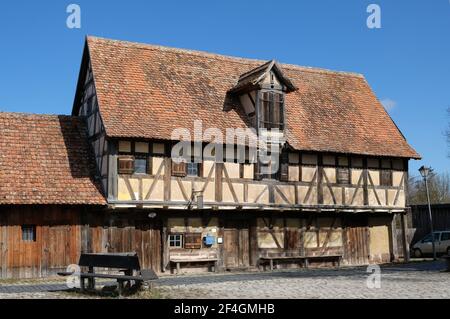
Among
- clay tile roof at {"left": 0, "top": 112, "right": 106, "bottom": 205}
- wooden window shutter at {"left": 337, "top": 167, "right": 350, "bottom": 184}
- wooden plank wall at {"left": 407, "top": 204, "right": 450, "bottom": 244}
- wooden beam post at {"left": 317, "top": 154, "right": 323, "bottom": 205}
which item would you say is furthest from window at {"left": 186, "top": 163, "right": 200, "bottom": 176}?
wooden plank wall at {"left": 407, "top": 204, "right": 450, "bottom": 244}

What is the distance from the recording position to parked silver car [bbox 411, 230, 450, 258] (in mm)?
30828

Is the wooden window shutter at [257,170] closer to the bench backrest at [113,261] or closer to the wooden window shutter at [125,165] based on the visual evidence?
the wooden window shutter at [125,165]

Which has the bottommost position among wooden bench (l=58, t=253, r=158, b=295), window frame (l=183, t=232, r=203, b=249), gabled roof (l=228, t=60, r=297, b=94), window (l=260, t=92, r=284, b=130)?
wooden bench (l=58, t=253, r=158, b=295)

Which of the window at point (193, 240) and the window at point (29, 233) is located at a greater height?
the window at point (29, 233)

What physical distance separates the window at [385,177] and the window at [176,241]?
9.67m

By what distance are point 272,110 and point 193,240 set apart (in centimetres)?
618

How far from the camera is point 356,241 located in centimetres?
2612

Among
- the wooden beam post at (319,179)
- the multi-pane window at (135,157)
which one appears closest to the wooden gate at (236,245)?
the wooden beam post at (319,179)

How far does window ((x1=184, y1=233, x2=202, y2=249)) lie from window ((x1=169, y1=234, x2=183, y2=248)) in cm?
19

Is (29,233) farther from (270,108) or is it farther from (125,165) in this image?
(270,108)

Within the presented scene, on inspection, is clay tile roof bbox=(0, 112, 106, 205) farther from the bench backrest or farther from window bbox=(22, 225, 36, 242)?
the bench backrest

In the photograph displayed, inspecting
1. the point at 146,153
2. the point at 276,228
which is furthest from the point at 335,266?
the point at 146,153

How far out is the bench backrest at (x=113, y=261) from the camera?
1401cm

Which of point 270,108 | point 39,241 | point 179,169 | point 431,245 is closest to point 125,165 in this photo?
point 179,169
